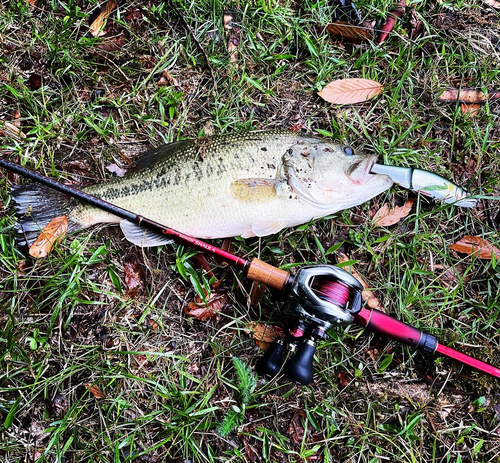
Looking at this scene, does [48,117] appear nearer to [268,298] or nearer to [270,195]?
[270,195]

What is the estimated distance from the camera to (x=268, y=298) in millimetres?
3338

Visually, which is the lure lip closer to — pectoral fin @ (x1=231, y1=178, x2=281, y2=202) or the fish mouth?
the fish mouth

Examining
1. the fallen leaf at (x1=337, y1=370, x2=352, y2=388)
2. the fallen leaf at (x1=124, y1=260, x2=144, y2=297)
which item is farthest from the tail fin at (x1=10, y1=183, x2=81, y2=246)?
the fallen leaf at (x1=337, y1=370, x2=352, y2=388)

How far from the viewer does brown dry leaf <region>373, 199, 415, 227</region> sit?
11.8 feet

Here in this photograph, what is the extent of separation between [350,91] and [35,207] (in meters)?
2.77

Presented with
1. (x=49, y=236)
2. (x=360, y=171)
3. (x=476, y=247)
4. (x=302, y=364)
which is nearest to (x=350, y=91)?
(x=360, y=171)

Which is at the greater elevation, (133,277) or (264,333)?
(133,277)

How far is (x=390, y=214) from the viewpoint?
362 centimetres

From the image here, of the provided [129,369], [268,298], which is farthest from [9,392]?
[268,298]

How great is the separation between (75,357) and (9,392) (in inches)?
19.2

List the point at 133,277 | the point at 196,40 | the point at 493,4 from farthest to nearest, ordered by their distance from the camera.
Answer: the point at 493,4 < the point at 196,40 < the point at 133,277

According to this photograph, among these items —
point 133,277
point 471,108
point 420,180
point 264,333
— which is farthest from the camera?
point 471,108

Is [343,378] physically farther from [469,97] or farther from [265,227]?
[469,97]

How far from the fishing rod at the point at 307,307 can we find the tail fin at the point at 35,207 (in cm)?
16
